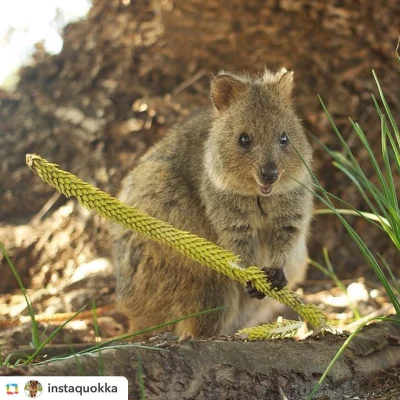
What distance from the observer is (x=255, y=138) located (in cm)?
390

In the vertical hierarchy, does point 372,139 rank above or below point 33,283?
above

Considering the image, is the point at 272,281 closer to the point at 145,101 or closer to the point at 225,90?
the point at 225,90

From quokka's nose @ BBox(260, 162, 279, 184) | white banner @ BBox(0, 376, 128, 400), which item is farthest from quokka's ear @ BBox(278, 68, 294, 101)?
white banner @ BBox(0, 376, 128, 400)

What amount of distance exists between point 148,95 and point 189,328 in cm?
359

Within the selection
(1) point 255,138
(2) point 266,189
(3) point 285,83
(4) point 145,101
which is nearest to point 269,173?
(2) point 266,189

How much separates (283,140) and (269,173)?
0.39m

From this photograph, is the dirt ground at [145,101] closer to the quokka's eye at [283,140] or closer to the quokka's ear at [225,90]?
the quokka's ear at [225,90]

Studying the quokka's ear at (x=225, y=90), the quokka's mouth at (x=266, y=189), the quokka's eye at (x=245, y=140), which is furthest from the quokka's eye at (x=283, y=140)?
the quokka's ear at (x=225, y=90)

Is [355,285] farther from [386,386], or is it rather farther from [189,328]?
[386,386]

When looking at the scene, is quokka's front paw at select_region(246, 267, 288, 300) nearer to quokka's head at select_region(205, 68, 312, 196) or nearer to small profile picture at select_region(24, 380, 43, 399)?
quokka's head at select_region(205, 68, 312, 196)

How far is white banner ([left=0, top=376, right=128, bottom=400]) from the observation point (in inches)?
Result: 87.7

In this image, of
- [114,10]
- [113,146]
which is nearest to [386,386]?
[113,146]

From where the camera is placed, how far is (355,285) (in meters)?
6.21

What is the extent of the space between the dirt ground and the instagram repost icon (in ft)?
11.5
